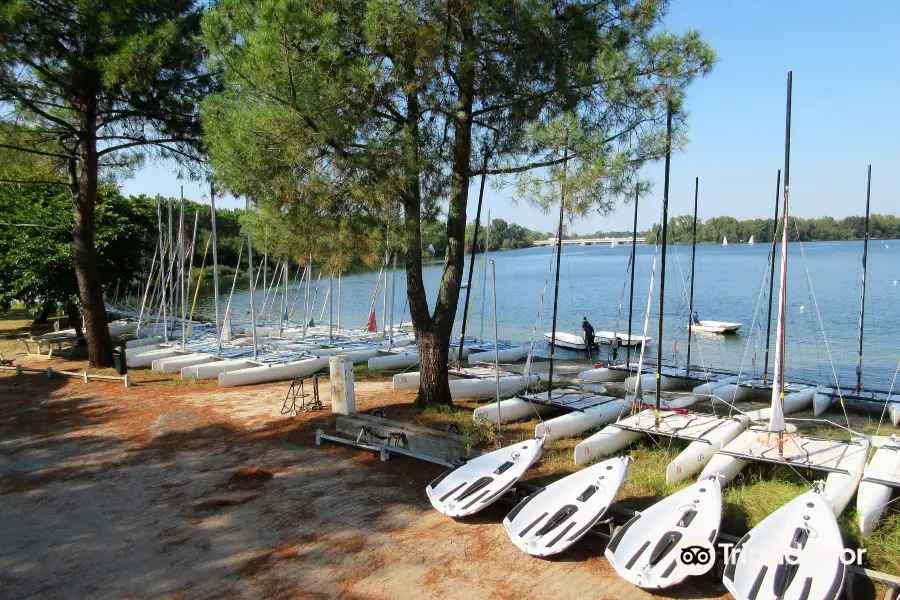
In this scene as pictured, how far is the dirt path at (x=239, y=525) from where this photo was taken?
5.23 meters

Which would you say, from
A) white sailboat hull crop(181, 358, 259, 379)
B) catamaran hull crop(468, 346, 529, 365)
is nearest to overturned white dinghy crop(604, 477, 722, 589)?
white sailboat hull crop(181, 358, 259, 379)

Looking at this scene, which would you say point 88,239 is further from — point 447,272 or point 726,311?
point 726,311

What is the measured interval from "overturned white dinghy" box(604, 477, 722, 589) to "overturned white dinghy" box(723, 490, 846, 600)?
1.07ft

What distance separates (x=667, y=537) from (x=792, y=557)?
1.00m

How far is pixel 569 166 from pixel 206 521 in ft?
21.7

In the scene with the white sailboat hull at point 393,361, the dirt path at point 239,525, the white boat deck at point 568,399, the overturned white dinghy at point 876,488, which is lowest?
the white sailboat hull at point 393,361

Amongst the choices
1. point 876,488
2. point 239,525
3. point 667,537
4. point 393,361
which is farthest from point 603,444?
point 393,361

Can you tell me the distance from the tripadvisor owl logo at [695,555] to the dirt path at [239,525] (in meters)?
0.51

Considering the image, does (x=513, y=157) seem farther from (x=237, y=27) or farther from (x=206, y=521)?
(x=206, y=521)

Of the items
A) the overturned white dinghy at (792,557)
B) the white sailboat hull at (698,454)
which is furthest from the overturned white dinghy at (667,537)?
the white sailboat hull at (698,454)

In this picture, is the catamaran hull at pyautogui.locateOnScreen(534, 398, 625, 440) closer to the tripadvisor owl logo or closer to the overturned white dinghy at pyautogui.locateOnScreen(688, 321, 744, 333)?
the tripadvisor owl logo

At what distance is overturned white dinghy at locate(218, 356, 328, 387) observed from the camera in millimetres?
14188

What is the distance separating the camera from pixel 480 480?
6.84 meters

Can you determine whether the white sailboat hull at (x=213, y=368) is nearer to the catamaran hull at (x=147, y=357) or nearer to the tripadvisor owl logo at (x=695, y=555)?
the catamaran hull at (x=147, y=357)
